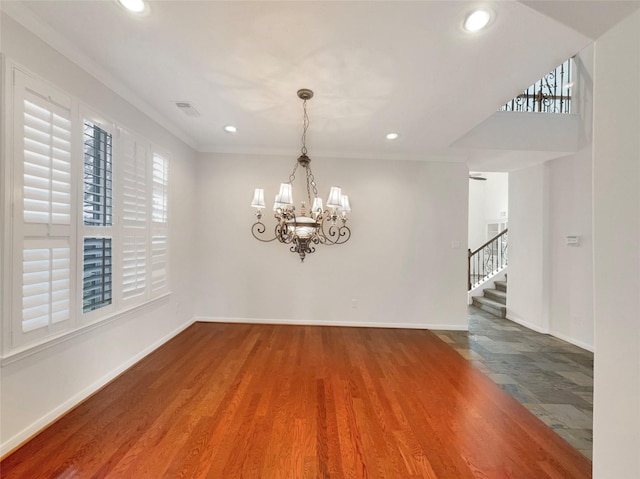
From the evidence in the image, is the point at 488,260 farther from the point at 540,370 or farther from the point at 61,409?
the point at 61,409

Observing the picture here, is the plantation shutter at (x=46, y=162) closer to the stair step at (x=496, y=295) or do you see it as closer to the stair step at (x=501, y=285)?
Result: the stair step at (x=496, y=295)

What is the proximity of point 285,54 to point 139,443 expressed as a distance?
294 centimetres

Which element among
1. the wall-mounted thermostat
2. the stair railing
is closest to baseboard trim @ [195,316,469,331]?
the wall-mounted thermostat

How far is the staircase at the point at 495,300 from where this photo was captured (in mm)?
4961

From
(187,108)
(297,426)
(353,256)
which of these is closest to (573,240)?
(353,256)

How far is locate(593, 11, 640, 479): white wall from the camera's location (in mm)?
905

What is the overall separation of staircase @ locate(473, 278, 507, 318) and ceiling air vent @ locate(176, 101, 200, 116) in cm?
583

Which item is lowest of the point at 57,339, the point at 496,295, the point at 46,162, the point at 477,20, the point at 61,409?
the point at 61,409

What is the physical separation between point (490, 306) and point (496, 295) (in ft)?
1.11

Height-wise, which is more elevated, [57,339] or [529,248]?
[529,248]

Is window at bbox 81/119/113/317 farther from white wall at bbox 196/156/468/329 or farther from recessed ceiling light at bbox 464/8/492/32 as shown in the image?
recessed ceiling light at bbox 464/8/492/32

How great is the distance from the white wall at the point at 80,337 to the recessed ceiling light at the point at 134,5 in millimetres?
754

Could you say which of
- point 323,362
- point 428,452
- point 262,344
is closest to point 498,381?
point 428,452

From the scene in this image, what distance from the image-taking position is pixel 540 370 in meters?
2.93
